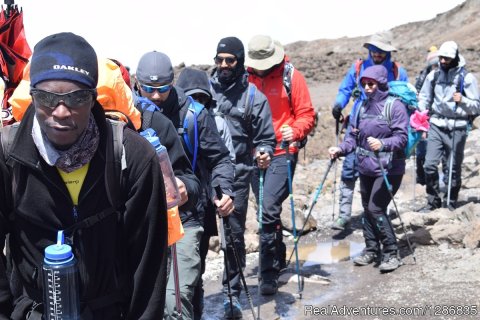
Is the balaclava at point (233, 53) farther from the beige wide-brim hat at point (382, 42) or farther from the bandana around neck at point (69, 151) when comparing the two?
the bandana around neck at point (69, 151)

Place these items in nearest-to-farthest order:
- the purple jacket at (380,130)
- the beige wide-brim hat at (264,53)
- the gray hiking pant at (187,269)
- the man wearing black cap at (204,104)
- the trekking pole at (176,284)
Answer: the trekking pole at (176,284)
the gray hiking pant at (187,269)
the man wearing black cap at (204,104)
the beige wide-brim hat at (264,53)
the purple jacket at (380,130)

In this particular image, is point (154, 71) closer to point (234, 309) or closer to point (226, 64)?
point (226, 64)

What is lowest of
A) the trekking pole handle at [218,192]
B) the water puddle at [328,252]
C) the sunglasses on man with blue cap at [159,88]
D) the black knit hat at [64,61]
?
the water puddle at [328,252]

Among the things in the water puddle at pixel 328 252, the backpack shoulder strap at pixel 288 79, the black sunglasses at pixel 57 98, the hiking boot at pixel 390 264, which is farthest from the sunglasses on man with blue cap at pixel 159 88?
the water puddle at pixel 328 252

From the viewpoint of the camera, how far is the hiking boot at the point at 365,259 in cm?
814

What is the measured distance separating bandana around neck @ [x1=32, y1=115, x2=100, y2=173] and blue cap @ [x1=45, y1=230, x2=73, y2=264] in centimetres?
28

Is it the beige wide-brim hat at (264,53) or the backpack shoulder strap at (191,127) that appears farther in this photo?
the beige wide-brim hat at (264,53)

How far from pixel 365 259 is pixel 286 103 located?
6.48ft

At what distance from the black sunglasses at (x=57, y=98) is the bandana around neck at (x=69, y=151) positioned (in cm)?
11

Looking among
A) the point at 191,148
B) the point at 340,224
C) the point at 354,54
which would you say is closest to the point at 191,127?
the point at 191,148

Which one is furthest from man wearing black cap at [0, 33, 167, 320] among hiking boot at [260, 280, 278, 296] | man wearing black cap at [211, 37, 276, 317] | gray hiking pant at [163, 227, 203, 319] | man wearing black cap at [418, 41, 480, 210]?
man wearing black cap at [418, 41, 480, 210]

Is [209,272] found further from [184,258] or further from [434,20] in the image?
[434,20]

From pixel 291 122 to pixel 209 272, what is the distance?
6.34 feet

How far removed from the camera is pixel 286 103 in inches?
299
